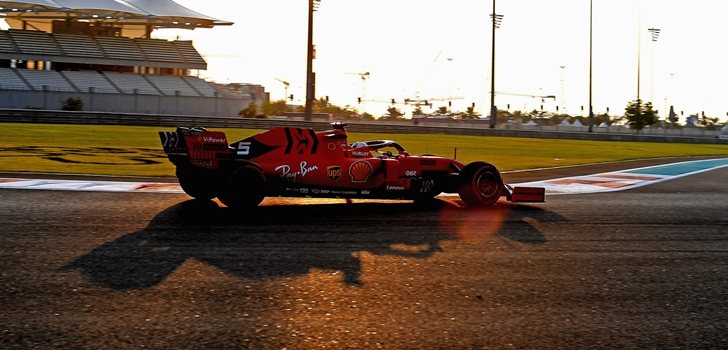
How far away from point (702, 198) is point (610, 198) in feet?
6.27

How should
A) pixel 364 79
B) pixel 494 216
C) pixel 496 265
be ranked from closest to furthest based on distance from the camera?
pixel 496 265, pixel 494 216, pixel 364 79

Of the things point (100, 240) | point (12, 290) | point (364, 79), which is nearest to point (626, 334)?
point (12, 290)

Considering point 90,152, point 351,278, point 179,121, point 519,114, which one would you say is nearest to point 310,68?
point 179,121

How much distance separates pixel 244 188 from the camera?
1162 cm

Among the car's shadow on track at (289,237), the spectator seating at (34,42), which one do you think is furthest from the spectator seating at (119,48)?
the car's shadow on track at (289,237)

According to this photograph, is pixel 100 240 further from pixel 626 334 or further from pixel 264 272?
pixel 626 334

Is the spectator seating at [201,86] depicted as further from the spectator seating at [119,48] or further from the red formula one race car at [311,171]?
the red formula one race car at [311,171]

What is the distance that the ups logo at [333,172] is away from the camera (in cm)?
1220

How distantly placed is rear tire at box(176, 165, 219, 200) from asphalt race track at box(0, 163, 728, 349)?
41 centimetres

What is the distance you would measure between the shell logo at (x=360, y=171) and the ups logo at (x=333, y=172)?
188mm

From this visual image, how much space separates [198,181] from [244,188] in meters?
0.86

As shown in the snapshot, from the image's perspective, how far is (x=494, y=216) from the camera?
11.9 m

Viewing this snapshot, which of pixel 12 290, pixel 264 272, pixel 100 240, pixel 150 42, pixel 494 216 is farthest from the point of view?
pixel 150 42

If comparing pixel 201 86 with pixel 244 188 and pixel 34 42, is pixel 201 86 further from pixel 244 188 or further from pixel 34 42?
pixel 244 188
